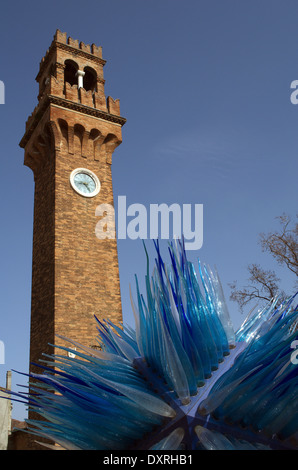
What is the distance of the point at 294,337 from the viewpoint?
3.12ft

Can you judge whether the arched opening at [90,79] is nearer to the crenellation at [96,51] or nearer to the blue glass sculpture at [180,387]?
the crenellation at [96,51]

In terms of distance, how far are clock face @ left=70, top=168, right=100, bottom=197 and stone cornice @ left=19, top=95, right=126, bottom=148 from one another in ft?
7.21

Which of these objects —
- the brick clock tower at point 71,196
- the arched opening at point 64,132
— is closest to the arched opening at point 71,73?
the brick clock tower at point 71,196

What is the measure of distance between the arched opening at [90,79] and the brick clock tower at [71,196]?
0.04 meters

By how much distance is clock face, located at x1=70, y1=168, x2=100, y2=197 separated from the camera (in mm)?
13547

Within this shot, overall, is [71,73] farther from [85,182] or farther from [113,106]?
[85,182]

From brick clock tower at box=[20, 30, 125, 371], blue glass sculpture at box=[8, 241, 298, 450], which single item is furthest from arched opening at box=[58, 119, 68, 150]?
blue glass sculpture at box=[8, 241, 298, 450]

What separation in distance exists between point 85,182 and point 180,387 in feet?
43.6

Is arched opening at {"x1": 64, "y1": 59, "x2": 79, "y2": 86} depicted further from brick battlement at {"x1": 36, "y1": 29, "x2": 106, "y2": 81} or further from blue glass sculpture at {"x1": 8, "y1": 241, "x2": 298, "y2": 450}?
blue glass sculpture at {"x1": 8, "y1": 241, "x2": 298, "y2": 450}

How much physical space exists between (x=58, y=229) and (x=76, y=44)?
27.0 feet

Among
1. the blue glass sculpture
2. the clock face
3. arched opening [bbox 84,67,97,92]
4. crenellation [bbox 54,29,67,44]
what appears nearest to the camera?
the blue glass sculpture

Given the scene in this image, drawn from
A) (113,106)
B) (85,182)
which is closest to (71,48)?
(113,106)

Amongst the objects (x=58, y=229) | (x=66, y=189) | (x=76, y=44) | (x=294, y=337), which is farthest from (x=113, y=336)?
(x=76, y=44)
